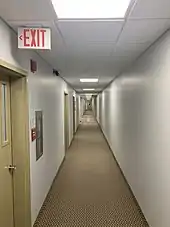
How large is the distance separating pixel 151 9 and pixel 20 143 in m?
1.91

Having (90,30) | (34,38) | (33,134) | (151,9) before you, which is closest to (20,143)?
(33,134)

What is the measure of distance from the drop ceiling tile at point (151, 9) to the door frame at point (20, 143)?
1.40 meters

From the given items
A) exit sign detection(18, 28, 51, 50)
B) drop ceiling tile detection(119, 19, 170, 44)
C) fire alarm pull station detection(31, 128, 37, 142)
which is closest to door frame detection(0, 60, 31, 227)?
fire alarm pull station detection(31, 128, 37, 142)

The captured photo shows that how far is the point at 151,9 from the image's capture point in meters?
1.82

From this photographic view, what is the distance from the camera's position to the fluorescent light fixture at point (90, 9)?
1.72 m

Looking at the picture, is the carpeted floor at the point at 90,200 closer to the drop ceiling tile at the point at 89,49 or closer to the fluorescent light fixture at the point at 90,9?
the drop ceiling tile at the point at 89,49

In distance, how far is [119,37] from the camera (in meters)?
2.63

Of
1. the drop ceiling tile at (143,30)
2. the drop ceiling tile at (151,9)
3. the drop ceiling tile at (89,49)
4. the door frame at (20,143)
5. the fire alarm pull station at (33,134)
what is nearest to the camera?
the drop ceiling tile at (151,9)

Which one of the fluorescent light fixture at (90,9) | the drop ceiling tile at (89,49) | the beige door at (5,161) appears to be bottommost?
the beige door at (5,161)

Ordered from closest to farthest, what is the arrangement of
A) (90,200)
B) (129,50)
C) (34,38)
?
(34,38)
(129,50)
(90,200)

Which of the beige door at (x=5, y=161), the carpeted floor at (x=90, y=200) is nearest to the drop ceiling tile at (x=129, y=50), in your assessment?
the beige door at (x=5, y=161)

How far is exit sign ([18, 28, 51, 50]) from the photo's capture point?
221 cm

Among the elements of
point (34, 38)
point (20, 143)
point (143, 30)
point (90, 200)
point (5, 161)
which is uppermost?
point (143, 30)

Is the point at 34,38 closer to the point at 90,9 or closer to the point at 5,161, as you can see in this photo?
the point at 90,9
